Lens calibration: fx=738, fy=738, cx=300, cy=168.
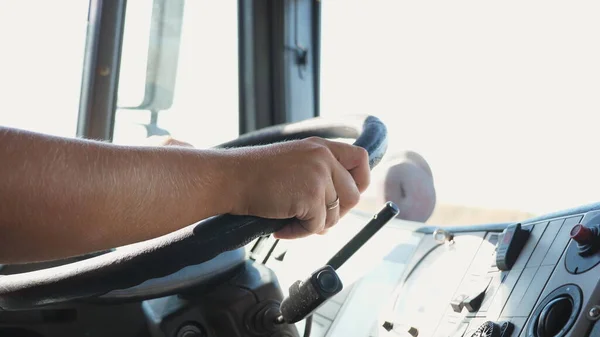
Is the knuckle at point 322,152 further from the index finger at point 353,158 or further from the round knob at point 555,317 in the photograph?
the round knob at point 555,317

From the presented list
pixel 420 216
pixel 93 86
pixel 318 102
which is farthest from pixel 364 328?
pixel 318 102

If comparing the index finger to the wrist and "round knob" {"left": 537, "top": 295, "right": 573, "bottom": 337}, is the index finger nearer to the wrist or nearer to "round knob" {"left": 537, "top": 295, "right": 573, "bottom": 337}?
the wrist

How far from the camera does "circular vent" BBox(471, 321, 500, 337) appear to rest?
1021mm

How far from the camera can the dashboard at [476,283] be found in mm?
963

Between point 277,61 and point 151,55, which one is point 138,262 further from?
point 277,61

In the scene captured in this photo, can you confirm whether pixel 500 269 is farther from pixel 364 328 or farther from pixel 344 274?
pixel 344 274

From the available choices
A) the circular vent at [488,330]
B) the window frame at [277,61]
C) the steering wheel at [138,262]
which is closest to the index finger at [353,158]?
the steering wheel at [138,262]

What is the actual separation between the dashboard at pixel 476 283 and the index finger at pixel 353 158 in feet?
0.97

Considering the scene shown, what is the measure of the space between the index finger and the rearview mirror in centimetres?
125

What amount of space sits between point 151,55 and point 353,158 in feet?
4.41

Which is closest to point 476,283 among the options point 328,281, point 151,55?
point 328,281

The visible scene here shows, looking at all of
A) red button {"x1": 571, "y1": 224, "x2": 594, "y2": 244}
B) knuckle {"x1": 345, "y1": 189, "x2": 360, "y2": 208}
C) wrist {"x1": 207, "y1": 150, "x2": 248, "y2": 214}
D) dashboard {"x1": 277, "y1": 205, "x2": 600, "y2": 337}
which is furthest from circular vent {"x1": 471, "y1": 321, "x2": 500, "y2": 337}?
wrist {"x1": 207, "y1": 150, "x2": 248, "y2": 214}

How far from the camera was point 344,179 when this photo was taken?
0.91m

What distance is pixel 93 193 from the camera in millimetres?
751
